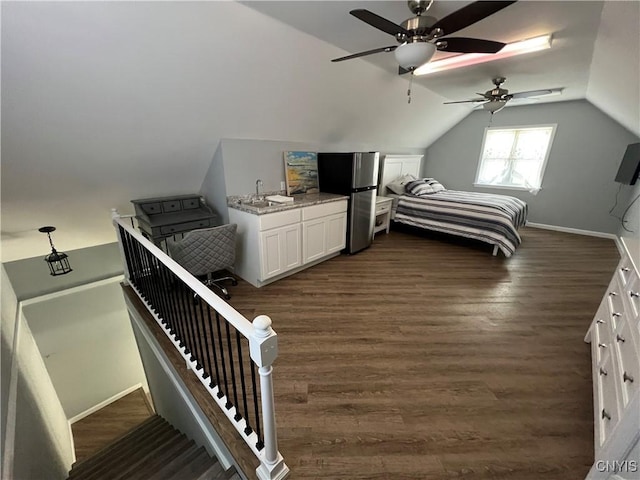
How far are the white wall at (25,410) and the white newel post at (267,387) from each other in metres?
1.49

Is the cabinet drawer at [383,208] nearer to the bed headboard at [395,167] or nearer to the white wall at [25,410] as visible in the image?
the bed headboard at [395,167]

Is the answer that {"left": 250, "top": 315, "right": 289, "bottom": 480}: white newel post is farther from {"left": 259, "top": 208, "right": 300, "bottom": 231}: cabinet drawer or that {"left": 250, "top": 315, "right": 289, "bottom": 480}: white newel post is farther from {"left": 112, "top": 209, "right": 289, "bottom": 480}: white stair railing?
{"left": 259, "top": 208, "right": 300, "bottom": 231}: cabinet drawer

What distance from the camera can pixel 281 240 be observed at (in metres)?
2.92

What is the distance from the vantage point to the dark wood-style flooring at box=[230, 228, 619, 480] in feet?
4.32

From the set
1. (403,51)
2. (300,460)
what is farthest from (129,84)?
(300,460)

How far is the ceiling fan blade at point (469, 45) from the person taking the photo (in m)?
1.78

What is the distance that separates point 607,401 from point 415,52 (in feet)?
7.21

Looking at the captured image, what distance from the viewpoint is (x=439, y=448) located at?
1.35 m

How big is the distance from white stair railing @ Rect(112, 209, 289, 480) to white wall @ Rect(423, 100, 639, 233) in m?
6.20

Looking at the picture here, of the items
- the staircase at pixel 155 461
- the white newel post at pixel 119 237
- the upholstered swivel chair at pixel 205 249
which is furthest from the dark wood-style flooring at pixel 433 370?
the white newel post at pixel 119 237

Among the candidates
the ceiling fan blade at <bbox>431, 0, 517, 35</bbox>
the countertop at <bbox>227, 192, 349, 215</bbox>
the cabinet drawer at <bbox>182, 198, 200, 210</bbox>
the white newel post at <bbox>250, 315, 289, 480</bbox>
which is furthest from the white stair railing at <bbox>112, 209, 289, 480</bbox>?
the ceiling fan blade at <bbox>431, 0, 517, 35</bbox>

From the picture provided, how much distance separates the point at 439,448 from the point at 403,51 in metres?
2.30

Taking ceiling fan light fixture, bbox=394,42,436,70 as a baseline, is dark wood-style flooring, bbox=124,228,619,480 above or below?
below

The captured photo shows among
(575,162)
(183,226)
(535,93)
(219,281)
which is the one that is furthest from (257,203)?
(575,162)
